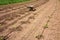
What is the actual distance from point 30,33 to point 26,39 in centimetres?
84

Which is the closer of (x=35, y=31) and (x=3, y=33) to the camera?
(x=3, y=33)

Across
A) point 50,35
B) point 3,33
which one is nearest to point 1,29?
point 3,33

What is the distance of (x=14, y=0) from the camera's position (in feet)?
52.9

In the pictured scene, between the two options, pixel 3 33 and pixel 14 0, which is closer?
pixel 3 33

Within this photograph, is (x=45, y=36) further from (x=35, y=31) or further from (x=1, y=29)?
(x=1, y=29)

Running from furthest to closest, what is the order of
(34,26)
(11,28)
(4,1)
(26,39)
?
(4,1)
(34,26)
(11,28)
(26,39)

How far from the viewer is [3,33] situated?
6973 millimetres

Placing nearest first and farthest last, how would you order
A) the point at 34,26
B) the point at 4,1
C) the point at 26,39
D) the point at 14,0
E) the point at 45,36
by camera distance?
the point at 26,39 < the point at 45,36 < the point at 34,26 < the point at 4,1 < the point at 14,0

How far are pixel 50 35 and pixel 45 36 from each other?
1.01ft

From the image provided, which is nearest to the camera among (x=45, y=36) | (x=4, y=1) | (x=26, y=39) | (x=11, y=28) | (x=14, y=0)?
(x=26, y=39)

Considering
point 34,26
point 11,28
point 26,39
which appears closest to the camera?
point 26,39

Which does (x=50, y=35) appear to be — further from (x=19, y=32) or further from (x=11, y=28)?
(x=11, y=28)

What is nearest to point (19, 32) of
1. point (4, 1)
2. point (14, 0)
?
point (4, 1)

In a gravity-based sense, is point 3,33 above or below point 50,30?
above
